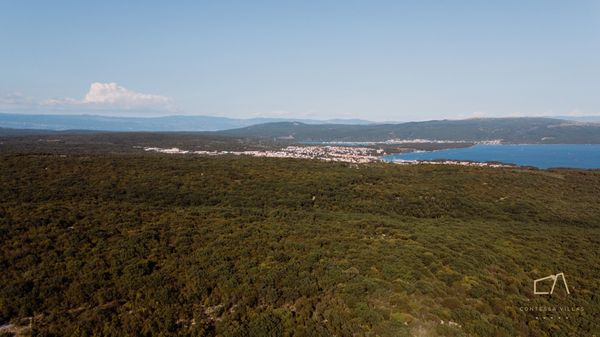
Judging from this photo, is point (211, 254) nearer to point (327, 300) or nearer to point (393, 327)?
point (327, 300)

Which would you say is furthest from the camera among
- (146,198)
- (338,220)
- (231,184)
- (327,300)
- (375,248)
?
(231,184)

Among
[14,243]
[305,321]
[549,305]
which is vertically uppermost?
[14,243]

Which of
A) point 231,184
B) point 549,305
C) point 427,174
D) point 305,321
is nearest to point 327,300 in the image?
point 305,321

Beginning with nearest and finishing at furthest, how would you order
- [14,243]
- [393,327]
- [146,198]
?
[393,327] < [14,243] < [146,198]

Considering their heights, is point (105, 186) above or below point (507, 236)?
above

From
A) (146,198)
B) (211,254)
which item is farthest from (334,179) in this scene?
(211,254)

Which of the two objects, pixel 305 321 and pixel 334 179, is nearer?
pixel 305 321
